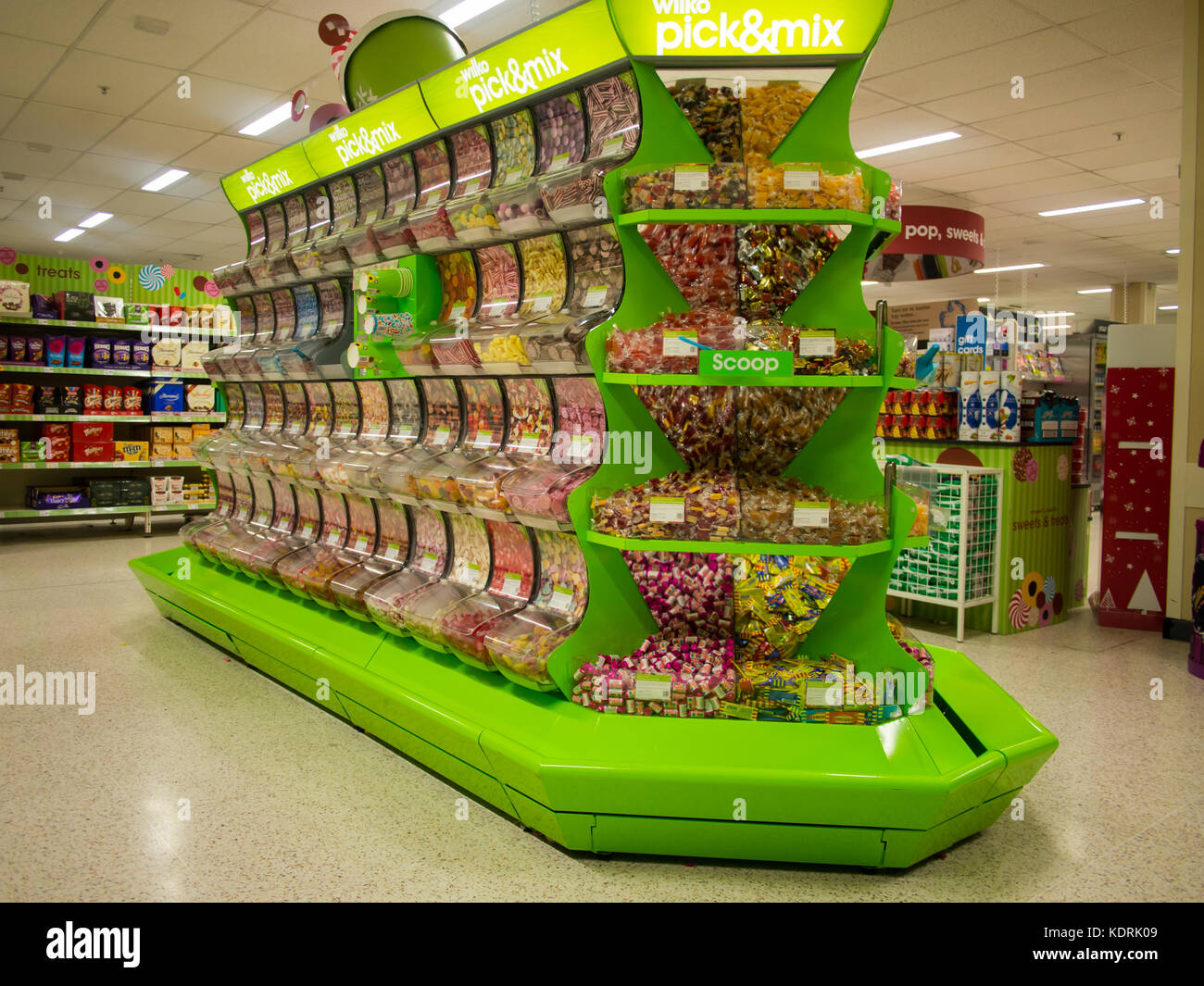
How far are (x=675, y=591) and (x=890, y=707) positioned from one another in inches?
27.5

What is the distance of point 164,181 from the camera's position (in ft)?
31.8

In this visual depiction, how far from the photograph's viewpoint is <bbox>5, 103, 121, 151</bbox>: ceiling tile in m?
7.50

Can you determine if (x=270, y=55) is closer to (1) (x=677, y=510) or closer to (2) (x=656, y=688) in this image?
(1) (x=677, y=510)

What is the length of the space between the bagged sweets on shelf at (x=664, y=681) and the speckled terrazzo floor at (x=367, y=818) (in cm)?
41

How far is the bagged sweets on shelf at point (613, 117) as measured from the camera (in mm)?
2656

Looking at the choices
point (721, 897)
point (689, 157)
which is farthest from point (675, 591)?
point (689, 157)

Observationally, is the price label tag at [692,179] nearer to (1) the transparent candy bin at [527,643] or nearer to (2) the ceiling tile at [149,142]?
(1) the transparent candy bin at [527,643]

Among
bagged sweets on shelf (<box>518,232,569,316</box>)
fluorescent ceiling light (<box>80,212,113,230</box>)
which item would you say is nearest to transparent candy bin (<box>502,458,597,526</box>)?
bagged sweets on shelf (<box>518,232,569,316</box>)

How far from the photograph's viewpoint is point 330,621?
375 cm

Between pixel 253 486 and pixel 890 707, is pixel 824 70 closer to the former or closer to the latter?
pixel 890 707

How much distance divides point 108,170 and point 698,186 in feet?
30.4

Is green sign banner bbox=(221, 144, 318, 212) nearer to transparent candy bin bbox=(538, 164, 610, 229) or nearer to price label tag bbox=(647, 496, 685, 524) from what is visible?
transparent candy bin bbox=(538, 164, 610, 229)

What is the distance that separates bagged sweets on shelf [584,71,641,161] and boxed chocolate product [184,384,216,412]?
7325 mm

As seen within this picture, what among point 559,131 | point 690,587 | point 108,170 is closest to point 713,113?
point 559,131
